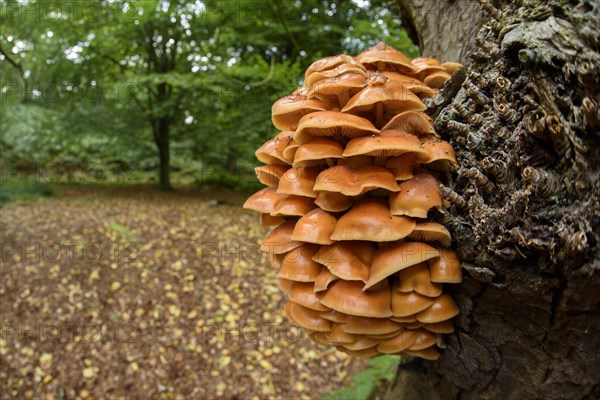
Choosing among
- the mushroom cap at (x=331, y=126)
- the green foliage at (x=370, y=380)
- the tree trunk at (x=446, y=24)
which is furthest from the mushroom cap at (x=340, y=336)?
the green foliage at (x=370, y=380)

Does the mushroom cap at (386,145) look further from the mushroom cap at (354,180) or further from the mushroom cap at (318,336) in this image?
the mushroom cap at (318,336)

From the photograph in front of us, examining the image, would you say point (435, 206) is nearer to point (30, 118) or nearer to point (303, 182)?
point (303, 182)

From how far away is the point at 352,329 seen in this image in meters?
1.29

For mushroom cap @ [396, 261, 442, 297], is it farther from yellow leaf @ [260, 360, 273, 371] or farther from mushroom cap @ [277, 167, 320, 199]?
yellow leaf @ [260, 360, 273, 371]

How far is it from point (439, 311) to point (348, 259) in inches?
13.1

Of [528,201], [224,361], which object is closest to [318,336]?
[528,201]

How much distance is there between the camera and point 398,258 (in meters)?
1.20

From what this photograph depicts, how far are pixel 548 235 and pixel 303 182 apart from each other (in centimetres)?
73

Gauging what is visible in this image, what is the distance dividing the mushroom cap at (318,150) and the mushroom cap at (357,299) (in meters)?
0.44

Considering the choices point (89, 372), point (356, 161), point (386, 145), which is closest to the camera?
point (386, 145)

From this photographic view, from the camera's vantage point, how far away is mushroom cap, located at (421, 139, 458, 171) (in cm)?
119

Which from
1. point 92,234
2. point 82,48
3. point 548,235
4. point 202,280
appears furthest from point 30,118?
point 548,235

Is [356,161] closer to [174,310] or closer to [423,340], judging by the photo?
[423,340]

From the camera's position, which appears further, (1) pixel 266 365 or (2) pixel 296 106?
(1) pixel 266 365
